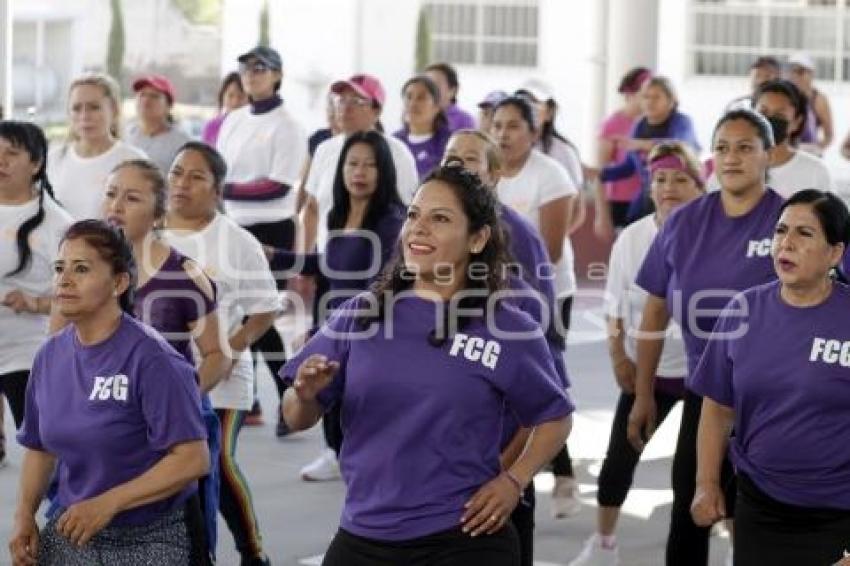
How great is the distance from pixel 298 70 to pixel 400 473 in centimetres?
2290

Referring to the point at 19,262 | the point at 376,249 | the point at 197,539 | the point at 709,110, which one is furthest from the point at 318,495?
the point at 709,110

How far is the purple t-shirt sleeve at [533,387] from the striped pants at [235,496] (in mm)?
2168

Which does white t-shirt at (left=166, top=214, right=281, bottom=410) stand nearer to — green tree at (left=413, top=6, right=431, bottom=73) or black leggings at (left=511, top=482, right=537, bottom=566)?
black leggings at (left=511, top=482, right=537, bottom=566)

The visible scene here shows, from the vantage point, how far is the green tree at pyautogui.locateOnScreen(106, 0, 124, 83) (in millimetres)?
29469

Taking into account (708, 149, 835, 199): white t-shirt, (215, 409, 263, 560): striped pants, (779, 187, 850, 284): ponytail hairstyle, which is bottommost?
(215, 409, 263, 560): striped pants

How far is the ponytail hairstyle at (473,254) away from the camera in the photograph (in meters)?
5.25

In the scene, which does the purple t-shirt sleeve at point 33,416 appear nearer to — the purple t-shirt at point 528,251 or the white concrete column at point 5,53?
the purple t-shirt at point 528,251

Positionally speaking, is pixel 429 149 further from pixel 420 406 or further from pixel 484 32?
pixel 484 32

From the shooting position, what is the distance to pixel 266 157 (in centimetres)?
1134

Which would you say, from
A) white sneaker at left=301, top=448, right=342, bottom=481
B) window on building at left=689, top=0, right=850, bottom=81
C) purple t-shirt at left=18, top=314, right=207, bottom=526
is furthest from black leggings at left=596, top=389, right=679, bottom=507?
window on building at left=689, top=0, right=850, bottom=81

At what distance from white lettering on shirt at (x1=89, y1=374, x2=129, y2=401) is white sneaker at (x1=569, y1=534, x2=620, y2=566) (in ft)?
10.3

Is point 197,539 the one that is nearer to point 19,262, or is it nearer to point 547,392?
point 547,392

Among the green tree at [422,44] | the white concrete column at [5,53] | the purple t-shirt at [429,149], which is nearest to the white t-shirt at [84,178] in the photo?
the white concrete column at [5,53]

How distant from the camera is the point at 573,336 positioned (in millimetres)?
14742
